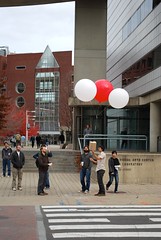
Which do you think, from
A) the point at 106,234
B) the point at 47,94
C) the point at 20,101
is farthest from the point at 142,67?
the point at 20,101

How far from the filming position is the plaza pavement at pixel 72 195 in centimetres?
1504

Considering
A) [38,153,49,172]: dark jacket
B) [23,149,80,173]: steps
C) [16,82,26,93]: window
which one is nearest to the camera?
[38,153,49,172]: dark jacket

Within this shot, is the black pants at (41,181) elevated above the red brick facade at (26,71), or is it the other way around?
the red brick facade at (26,71)

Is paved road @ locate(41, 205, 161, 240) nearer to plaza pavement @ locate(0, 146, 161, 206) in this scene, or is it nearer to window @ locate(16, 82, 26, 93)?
plaza pavement @ locate(0, 146, 161, 206)

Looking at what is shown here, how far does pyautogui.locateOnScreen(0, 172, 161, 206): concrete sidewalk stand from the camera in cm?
1502

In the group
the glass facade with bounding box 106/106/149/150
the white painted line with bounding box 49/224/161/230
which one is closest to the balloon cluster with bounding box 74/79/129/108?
the white painted line with bounding box 49/224/161/230

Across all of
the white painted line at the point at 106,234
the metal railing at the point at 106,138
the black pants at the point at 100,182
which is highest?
the metal railing at the point at 106,138

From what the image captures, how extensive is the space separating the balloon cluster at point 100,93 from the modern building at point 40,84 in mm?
87523

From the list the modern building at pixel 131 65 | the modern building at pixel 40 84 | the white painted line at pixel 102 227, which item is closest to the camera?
the white painted line at pixel 102 227

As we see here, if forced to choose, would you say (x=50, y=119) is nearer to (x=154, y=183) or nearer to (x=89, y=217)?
(x=154, y=183)

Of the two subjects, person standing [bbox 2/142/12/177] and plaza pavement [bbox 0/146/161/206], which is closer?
plaza pavement [bbox 0/146/161/206]

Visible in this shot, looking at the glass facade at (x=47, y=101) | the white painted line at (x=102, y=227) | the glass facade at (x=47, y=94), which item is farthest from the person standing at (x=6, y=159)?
the glass facade at (x=47, y=101)

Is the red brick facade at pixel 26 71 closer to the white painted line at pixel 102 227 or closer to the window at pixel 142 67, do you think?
the window at pixel 142 67

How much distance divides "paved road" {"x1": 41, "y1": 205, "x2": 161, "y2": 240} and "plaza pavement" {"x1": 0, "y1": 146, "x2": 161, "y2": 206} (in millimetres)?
1092
